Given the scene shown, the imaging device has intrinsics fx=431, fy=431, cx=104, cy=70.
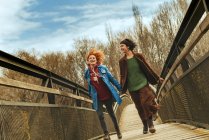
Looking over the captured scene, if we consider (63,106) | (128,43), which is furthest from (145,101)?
(63,106)

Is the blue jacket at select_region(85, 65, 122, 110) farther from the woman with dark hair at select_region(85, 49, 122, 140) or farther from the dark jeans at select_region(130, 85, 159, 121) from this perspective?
the dark jeans at select_region(130, 85, 159, 121)

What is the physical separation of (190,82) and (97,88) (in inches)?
94.9

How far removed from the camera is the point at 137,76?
775cm

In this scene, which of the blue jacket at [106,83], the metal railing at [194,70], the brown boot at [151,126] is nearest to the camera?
the metal railing at [194,70]

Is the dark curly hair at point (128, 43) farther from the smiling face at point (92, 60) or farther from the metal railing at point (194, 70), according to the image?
the metal railing at point (194, 70)

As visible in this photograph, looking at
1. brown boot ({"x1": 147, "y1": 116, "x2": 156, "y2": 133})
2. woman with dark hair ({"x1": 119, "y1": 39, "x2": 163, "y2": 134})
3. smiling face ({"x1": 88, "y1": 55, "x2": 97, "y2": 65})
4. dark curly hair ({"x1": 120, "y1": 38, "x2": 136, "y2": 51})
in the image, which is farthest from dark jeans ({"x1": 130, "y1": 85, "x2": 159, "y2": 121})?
smiling face ({"x1": 88, "y1": 55, "x2": 97, "y2": 65})

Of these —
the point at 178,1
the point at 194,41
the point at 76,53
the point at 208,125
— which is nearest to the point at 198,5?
the point at 194,41

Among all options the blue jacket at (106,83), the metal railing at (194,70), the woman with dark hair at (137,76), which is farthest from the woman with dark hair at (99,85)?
the metal railing at (194,70)

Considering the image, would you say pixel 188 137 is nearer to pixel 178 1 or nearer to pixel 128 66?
pixel 128 66

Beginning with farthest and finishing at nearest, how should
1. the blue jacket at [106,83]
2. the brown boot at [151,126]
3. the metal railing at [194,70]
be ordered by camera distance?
the blue jacket at [106,83] → the brown boot at [151,126] → the metal railing at [194,70]

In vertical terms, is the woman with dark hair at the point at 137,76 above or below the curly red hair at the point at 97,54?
below

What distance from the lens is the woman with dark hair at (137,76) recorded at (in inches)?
303

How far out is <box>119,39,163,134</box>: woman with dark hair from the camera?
771 centimetres

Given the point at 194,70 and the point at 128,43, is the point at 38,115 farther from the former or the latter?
the point at 128,43
